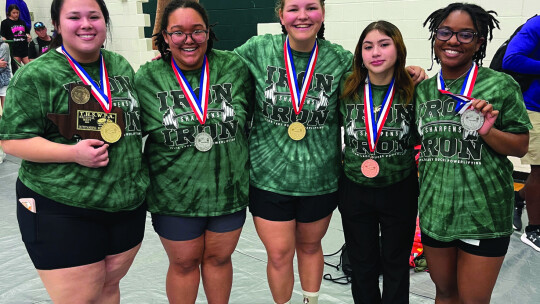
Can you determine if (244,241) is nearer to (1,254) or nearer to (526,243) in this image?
(1,254)

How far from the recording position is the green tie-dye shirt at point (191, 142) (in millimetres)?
2213

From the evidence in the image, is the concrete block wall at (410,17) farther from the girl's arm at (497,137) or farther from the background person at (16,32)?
the background person at (16,32)

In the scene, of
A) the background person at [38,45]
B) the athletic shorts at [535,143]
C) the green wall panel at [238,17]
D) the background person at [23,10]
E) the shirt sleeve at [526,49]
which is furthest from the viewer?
the background person at [23,10]

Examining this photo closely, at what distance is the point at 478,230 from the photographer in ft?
6.70

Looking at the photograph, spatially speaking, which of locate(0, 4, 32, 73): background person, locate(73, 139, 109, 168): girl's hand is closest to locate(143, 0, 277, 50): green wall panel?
locate(0, 4, 32, 73): background person

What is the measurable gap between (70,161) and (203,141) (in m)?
0.60

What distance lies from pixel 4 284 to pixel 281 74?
100 inches

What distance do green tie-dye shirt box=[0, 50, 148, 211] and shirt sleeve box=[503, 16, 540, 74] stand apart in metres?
2.82

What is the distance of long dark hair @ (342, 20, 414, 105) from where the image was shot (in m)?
2.21

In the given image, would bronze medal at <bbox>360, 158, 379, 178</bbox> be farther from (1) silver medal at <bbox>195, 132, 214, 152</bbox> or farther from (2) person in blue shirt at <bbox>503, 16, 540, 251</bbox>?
(2) person in blue shirt at <bbox>503, 16, 540, 251</bbox>

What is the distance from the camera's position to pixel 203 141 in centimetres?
223

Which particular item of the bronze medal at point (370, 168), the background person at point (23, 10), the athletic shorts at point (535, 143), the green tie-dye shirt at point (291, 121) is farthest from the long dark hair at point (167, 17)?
the background person at point (23, 10)

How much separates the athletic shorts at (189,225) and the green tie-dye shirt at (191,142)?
0.14ft

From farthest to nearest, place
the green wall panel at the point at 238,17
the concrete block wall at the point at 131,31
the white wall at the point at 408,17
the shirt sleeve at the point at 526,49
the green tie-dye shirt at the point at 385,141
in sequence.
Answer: the concrete block wall at the point at 131,31
the green wall panel at the point at 238,17
the white wall at the point at 408,17
the shirt sleeve at the point at 526,49
the green tie-dye shirt at the point at 385,141
